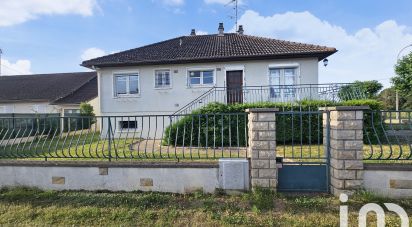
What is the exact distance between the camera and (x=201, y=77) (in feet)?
41.6

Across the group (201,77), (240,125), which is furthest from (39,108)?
(240,125)

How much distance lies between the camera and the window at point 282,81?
38.9 ft

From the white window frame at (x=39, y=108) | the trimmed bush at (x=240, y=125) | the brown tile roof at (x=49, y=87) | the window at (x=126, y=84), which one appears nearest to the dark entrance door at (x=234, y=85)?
the trimmed bush at (x=240, y=125)

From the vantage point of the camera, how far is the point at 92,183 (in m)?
4.46

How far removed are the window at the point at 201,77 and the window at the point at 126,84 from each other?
2931mm

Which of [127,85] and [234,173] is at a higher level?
[127,85]

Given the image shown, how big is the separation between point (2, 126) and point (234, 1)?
14712 millimetres

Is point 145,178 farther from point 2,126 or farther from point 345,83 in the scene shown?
point 345,83

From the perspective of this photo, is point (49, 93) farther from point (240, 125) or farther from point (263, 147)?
point (263, 147)

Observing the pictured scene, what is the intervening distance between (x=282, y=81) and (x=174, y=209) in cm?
994

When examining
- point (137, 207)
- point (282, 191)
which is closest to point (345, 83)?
point (282, 191)

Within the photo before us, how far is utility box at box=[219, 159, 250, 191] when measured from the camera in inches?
164

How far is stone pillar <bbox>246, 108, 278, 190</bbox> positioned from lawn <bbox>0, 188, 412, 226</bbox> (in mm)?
266

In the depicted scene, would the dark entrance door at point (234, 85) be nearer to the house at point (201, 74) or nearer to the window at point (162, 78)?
the house at point (201, 74)
